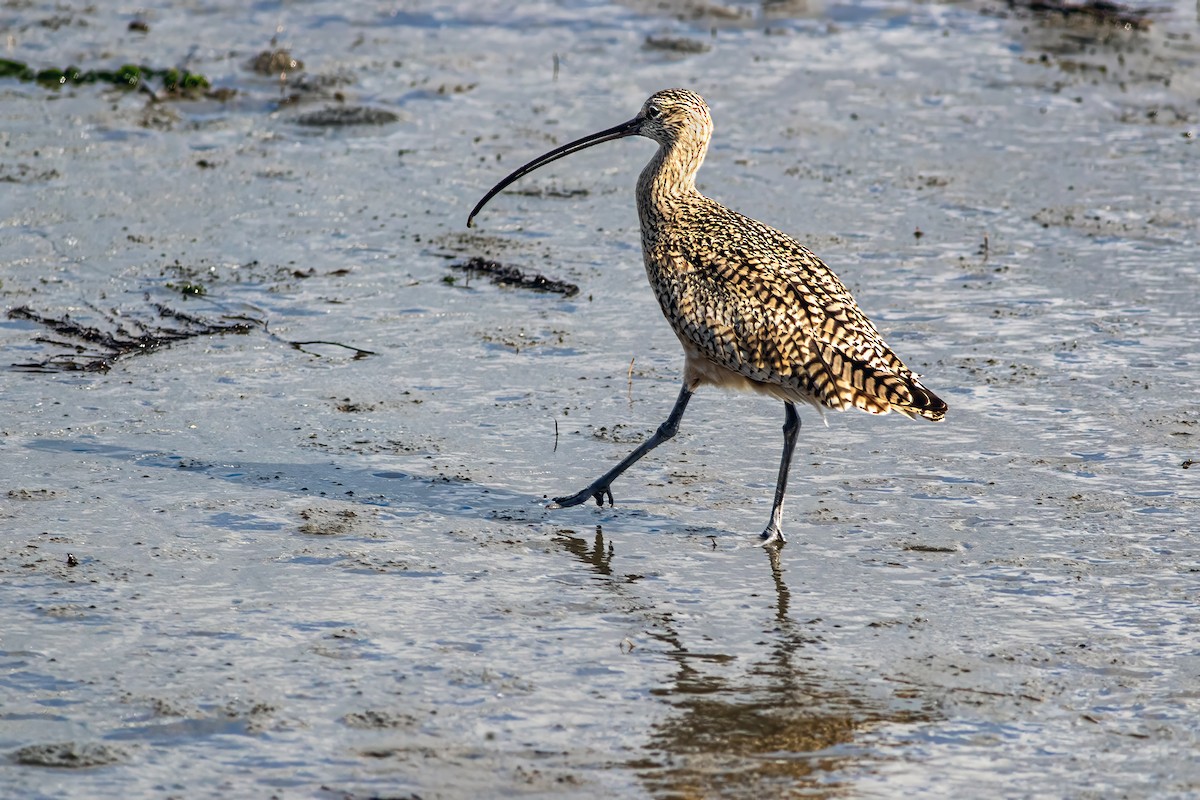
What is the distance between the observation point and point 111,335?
7.69 meters

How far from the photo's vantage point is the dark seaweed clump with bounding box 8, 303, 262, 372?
738 cm

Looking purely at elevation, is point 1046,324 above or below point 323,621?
above

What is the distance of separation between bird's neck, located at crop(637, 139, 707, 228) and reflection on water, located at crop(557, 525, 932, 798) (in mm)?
1798

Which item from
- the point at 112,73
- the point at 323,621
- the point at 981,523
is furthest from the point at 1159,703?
the point at 112,73

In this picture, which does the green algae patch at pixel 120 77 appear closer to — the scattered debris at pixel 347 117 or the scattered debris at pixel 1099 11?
the scattered debris at pixel 347 117

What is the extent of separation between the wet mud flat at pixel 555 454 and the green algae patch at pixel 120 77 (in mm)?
44

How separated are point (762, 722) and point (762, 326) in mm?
1672

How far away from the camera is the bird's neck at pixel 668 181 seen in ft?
21.5

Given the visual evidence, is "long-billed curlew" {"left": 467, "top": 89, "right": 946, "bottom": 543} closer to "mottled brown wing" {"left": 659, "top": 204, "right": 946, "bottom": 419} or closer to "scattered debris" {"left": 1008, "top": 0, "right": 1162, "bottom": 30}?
"mottled brown wing" {"left": 659, "top": 204, "right": 946, "bottom": 419}

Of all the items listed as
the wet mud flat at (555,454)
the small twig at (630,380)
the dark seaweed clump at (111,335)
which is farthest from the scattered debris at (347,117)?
the small twig at (630,380)

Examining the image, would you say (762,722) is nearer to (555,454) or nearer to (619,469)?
(619,469)

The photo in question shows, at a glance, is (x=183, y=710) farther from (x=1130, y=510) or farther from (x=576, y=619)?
(x=1130, y=510)

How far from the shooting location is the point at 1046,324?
26.9ft

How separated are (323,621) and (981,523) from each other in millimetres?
2429
